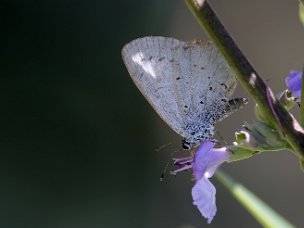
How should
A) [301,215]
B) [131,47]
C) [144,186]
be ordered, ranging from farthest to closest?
[144,186] < [301,215] < [131,47]

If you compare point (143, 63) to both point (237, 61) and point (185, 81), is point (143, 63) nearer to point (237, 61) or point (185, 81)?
point (185, 81)

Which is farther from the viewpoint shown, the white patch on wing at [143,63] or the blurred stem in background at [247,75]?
the white patch on wing at [143,63]

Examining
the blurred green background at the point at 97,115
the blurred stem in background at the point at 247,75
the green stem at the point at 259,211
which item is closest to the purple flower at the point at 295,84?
the blurred stem in background at the point at 247,75

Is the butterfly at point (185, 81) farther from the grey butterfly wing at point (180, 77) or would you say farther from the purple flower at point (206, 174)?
the purple flower at point (206, 174)

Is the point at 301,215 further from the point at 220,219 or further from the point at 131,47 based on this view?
the point at 131,47

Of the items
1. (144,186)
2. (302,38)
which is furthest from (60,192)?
(302,38)

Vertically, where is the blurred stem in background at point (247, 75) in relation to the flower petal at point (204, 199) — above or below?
above

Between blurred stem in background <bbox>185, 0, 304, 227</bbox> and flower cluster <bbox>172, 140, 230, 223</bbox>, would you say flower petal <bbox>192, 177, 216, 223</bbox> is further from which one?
blurred stem in background <bbox>185, 0, 304, 227</bbox>

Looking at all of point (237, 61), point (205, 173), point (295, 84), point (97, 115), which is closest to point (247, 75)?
point (237, 61)
